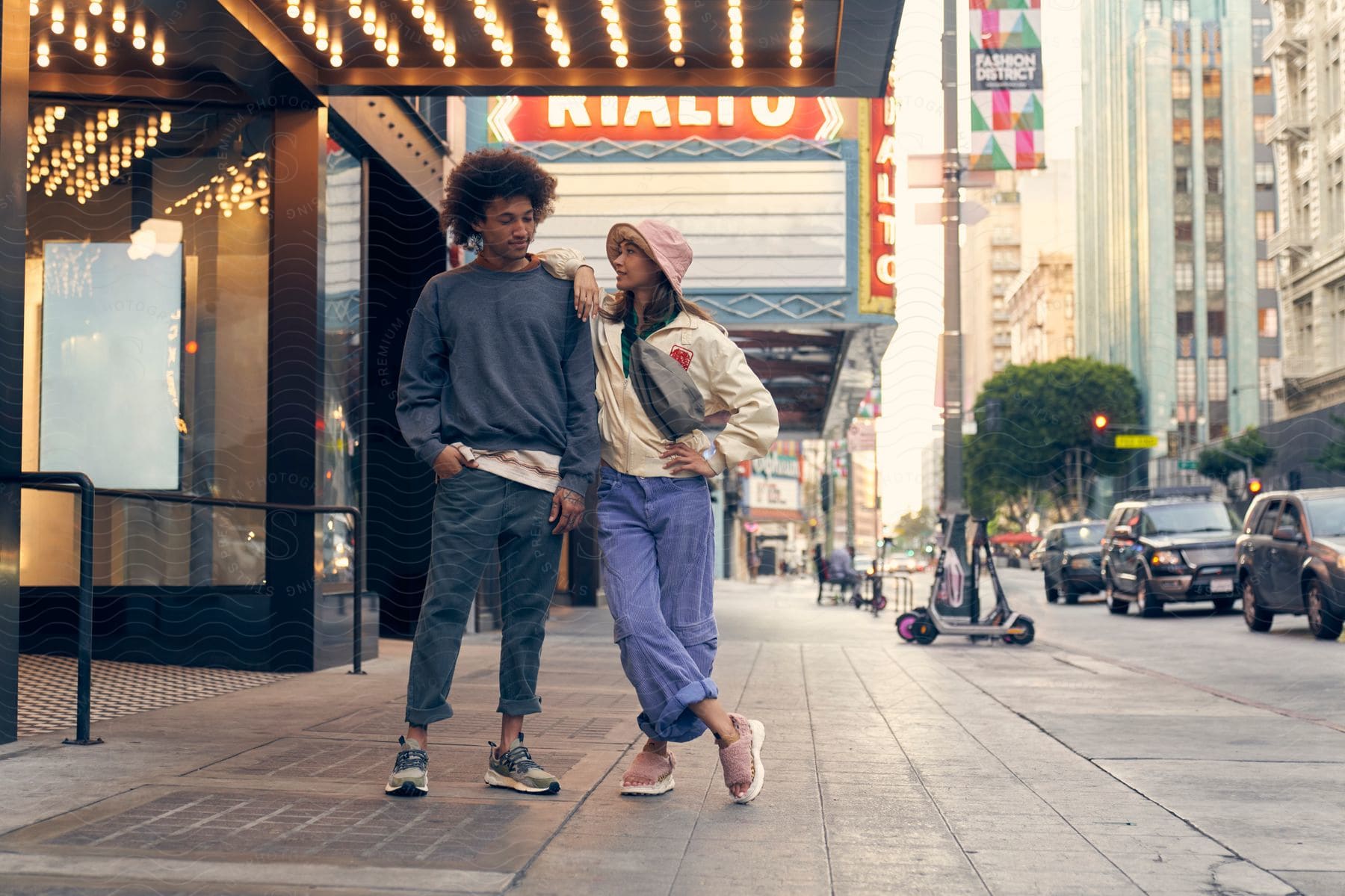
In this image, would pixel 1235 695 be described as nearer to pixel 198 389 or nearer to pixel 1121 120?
pixel 198 389

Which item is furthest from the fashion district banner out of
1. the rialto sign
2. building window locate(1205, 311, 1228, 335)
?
building window locate(1205, 311, 1228, 335)

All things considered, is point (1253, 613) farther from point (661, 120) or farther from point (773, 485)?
point (773, 485)

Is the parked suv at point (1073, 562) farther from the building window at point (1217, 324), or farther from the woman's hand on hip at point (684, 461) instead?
the building window at point (1217, 324)

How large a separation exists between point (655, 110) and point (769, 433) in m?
14.5

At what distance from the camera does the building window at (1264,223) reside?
256 ft

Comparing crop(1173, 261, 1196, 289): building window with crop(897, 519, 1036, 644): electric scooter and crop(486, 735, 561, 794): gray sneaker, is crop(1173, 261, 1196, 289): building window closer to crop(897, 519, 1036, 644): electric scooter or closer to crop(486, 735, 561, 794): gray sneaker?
crop(897, 519, 1036, 644): electric scooter

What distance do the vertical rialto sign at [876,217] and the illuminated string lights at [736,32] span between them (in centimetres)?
899

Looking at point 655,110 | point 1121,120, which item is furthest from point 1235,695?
point 1121,120

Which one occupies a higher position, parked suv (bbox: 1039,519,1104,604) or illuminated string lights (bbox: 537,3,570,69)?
illuminated string lights (bbox: 537,3,570,69)

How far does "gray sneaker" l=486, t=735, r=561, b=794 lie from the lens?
4453 millimetres

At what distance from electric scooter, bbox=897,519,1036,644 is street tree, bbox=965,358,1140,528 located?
194ft

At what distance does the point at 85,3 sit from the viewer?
752 cm

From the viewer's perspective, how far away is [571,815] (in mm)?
4152

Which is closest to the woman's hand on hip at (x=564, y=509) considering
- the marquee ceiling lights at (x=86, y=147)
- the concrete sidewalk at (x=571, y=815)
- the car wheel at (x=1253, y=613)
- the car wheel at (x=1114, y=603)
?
the concrete sidewalk at (x=571, y=815)
